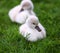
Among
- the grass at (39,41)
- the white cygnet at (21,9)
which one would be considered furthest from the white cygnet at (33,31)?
the white cygnet at (21,9)

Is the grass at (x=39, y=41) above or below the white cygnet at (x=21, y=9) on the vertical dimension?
below

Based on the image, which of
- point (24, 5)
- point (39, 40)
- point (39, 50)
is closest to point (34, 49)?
point (39, 50)

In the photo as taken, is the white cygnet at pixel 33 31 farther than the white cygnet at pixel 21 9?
No

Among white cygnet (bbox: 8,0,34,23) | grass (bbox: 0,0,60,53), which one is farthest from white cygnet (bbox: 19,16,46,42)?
white cygnet (bbox: 8,0,34,23)

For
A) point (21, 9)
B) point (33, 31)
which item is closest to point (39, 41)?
point (33, 31)

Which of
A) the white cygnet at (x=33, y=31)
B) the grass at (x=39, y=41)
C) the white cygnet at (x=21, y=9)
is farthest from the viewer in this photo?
the white cygnet at (x=21, y=9)

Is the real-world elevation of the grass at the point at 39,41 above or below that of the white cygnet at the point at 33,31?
below

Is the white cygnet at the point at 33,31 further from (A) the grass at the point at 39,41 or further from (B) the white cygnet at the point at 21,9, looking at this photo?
(B) the white cygnet at the point at 21,9

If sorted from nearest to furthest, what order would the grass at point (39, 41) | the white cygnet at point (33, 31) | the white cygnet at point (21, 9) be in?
the grass at point (39, 41), the white cygnet at point (33, 31), the white cygnet at point (21, 9)

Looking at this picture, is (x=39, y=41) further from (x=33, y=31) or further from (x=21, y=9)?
(x=21, y=9)
